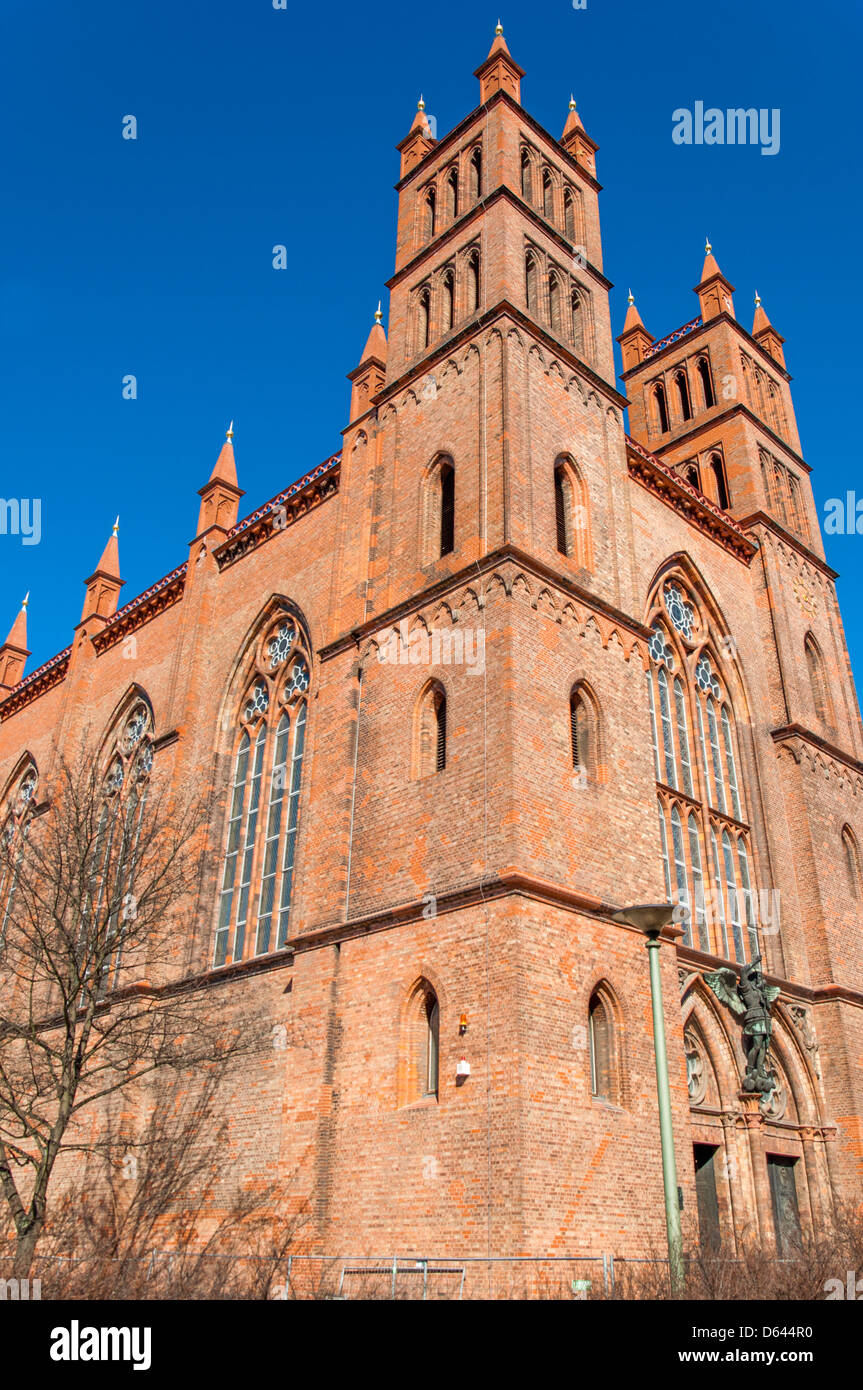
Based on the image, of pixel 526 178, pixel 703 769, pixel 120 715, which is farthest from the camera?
pixel 120 715

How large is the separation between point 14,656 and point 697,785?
85.1 ft

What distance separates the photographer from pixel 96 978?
16078mm

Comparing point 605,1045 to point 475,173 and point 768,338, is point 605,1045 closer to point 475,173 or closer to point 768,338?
point 475,173

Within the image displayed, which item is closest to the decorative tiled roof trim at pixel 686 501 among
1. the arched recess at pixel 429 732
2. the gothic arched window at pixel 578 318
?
the gothic arched window at pixel 578 318

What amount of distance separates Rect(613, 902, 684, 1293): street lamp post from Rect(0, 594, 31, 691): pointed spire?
30.5 m

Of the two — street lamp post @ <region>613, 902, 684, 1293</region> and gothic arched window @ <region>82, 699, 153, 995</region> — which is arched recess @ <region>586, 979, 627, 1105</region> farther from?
gothic arched window @ <region>82, 699, 153, 995</region>

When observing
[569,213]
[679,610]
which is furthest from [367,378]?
[679,610]

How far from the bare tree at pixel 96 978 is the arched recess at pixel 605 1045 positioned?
19.7 feet

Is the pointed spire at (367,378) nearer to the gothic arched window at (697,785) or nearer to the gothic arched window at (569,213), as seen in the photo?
the gothic arched window at (569,213)

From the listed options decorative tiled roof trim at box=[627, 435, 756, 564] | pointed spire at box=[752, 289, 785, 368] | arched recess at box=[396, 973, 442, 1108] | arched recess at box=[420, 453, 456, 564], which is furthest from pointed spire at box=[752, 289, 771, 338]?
arched recess at box=[396, 973, 442, 1108]

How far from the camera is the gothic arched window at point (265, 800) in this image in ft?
66.4

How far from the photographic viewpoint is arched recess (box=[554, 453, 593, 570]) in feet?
60.2

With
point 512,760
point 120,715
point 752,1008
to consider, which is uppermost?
point 120,715
